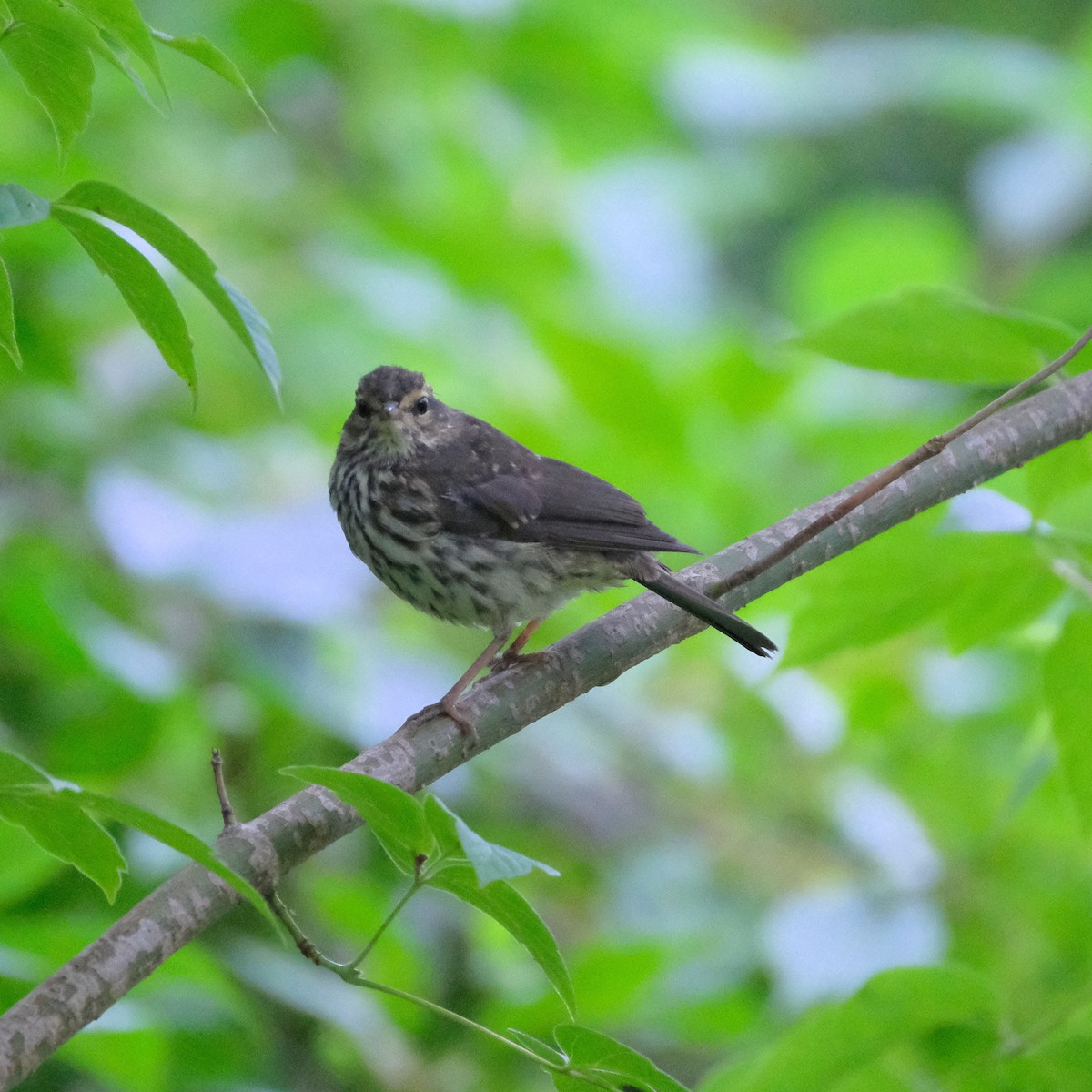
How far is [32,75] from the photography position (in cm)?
134

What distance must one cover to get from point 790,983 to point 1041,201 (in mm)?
3334

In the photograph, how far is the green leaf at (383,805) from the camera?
1.18m

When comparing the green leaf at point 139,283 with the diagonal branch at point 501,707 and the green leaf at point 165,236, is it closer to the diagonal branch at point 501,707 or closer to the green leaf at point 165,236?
the green leaf at point 165,236

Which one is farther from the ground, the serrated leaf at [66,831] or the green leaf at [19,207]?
the green leaf at [19,207]

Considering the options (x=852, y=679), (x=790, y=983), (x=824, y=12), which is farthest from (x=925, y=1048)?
(x=824, y=12)

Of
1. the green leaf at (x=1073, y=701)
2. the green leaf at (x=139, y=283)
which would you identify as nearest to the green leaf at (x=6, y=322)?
→ the green leaf at (x=139, y=283)

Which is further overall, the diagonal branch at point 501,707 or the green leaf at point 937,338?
the green leaf at point 937,338

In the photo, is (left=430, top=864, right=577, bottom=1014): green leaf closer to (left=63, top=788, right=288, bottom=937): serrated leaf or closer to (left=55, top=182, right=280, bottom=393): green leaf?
(left=63, top=788, right=288, bottom=937): serrated leaf

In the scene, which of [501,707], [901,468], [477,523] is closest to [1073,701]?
[901,468]

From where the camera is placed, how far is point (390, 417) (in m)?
3.29

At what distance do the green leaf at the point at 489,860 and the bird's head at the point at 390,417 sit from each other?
2209 mm

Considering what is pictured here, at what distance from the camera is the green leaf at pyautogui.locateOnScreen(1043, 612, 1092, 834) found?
1.86m

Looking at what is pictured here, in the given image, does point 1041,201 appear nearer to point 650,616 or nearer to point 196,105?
point 196,105

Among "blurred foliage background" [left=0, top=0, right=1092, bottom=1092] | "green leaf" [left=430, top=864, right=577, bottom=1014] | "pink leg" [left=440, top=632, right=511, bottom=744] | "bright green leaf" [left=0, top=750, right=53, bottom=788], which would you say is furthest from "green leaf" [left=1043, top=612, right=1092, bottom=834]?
"bright green leaf" [left=0, top=750, right=53, bottom=788]
